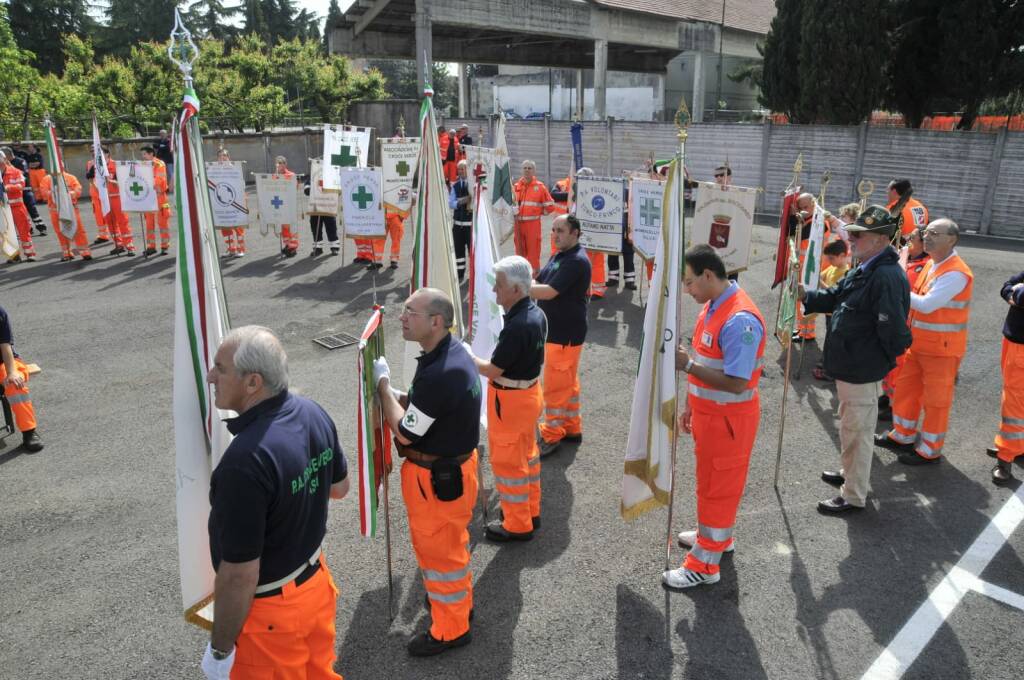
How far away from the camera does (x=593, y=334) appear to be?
9.71 metres

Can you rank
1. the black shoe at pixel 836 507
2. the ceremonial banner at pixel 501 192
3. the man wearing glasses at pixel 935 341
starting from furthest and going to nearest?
1. the ceremonial banner at pixel 501 192
2. the man wearing glasses at pixel 935 341
3. the black shoe at pixel 836 507

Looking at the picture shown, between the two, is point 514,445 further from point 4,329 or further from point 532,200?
point 532,200

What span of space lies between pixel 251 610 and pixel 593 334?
7346mm

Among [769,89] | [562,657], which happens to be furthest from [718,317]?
[769,89]

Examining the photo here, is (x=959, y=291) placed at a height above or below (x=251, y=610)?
above

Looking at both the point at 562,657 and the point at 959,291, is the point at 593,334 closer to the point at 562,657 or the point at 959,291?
the point at 959,291

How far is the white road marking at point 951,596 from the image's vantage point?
3900mm


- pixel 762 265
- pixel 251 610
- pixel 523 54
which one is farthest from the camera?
pixel 523 54

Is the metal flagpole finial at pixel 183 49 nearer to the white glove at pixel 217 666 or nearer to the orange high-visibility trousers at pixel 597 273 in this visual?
the white glove at pixel 217 666

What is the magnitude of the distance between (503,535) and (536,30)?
90.1 feet

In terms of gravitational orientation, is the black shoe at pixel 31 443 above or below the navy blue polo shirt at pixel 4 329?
below

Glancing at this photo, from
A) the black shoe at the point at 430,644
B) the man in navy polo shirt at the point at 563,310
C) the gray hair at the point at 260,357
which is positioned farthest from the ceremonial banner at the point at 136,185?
the gray hair at the point at 260,357

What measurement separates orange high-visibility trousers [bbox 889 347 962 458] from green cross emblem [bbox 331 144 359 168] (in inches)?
A: 414

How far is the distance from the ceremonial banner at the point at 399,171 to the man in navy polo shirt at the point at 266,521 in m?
9.94
